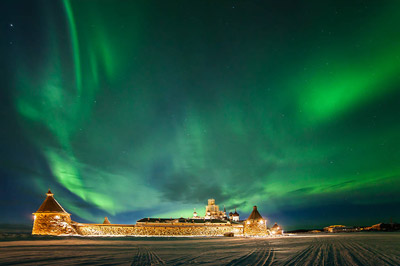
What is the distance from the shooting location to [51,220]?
159 feet

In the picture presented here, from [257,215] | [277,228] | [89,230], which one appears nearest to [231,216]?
[277,228]

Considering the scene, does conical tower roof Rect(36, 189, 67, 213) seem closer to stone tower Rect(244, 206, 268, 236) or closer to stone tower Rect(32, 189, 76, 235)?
stone tower Rect(32, 189, 76, 235)

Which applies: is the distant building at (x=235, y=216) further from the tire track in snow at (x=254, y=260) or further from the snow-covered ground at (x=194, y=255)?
the tire track in snow at (x=254, y=260)

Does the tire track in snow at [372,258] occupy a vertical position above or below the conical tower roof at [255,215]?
below

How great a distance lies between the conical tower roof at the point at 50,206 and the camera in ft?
161

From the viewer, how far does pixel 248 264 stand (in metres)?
10.9

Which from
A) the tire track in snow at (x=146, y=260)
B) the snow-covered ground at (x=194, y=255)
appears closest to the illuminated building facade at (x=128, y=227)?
the snow-covered ground at (x=194, y=255)

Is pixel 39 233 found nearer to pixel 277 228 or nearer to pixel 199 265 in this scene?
pixel 199 265

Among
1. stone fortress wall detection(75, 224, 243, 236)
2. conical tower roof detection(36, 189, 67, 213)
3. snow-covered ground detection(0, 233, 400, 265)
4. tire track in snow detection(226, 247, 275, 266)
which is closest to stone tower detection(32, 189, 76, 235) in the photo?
conical tower roof detection(36, 189, 67, 213)

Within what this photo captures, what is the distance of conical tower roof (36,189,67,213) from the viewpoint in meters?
49.1

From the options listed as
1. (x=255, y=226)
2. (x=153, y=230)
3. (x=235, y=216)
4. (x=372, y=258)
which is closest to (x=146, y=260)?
(x=372, y=258)

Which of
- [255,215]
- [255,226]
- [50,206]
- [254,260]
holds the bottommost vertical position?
[255,226]

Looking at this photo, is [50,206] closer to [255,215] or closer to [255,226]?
[255,226]

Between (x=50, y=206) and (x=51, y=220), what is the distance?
314 centimetres
